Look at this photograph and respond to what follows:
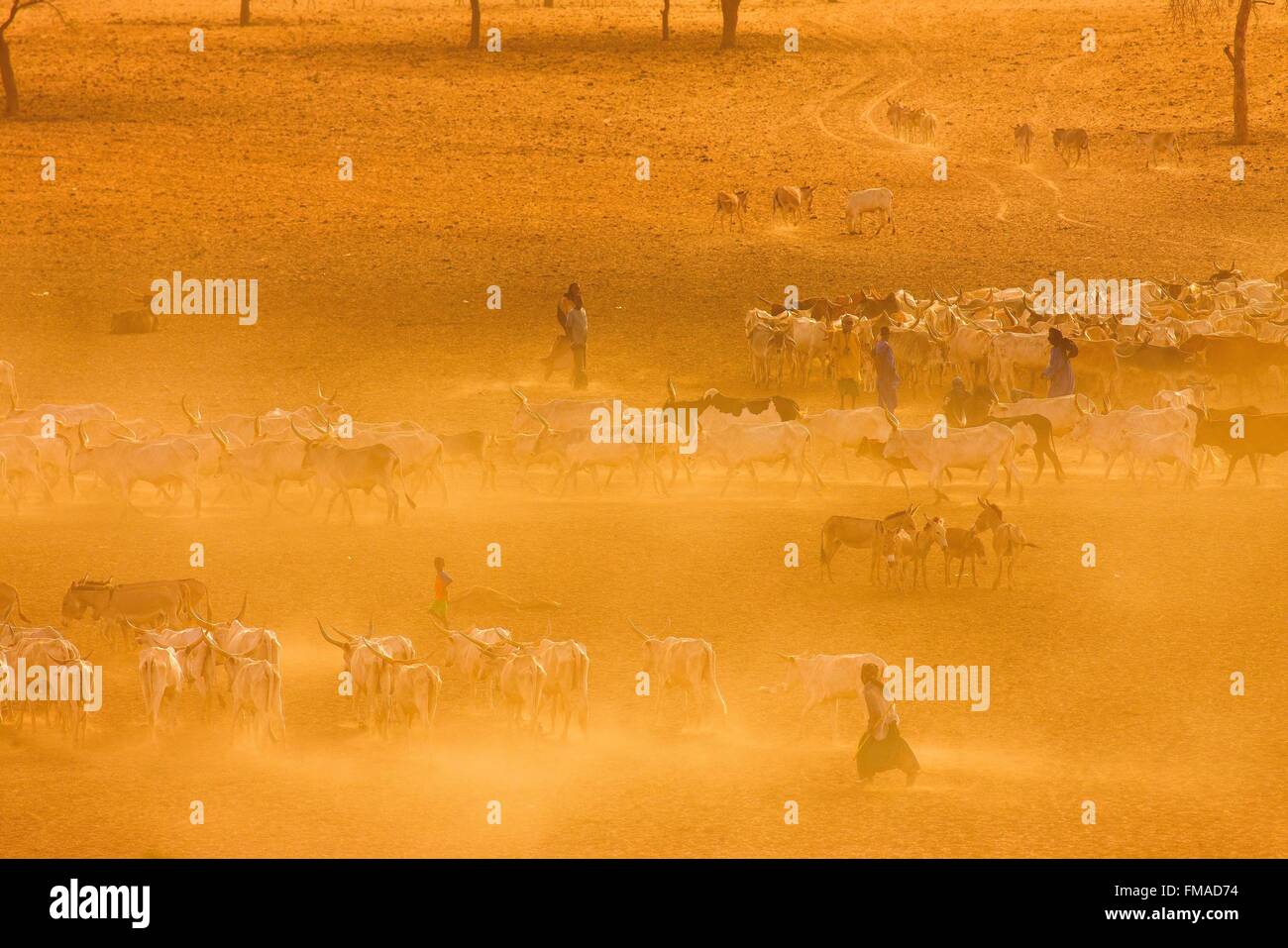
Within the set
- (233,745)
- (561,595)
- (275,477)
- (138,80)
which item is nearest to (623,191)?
(138,80)

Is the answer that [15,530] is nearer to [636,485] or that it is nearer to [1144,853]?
[636,485]

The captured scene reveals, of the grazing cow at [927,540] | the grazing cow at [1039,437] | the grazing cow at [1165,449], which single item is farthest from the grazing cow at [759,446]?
the grazing cow at [927,540]

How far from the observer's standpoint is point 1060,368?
25562mm

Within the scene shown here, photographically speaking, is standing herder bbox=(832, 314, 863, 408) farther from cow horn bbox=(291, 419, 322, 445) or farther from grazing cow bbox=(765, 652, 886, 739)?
grazing cow bbox=(765, 652, 886, 739)

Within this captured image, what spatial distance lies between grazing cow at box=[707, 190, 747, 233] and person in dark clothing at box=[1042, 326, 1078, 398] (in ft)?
48.1

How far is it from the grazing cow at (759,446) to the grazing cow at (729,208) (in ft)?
56.8

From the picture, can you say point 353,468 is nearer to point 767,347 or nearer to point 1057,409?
point 1057,409

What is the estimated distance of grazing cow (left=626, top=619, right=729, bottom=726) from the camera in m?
14.8

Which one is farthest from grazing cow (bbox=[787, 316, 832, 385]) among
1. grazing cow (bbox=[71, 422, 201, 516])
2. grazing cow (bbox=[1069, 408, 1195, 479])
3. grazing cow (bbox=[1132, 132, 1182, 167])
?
grazing cow (bbox=[1132, 132, 1182, 167])

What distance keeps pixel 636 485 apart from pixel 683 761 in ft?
29.6

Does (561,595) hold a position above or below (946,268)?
below

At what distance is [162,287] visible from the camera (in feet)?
113

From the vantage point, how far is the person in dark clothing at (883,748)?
43.8 feet

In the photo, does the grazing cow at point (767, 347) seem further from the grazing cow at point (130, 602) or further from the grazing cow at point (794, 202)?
the grazing cow at point (130, 602)
